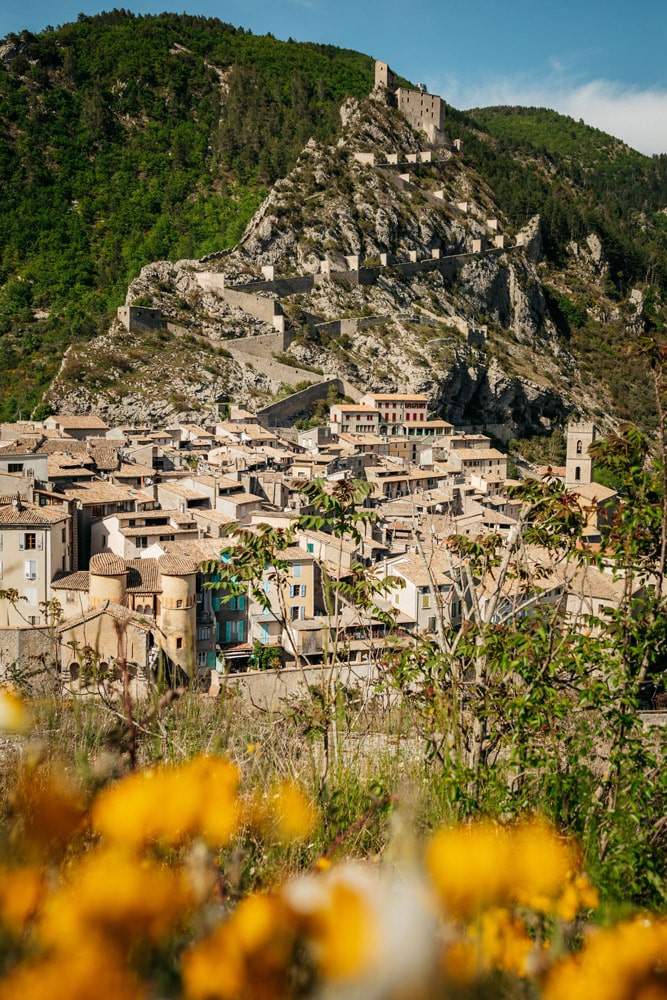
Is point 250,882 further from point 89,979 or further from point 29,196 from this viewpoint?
point 29,196

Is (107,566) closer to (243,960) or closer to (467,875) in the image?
(467,875)

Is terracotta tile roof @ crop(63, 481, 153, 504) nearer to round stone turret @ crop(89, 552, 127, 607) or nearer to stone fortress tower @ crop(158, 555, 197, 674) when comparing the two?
round stone turret @ crop(89, 552, 127, 607)

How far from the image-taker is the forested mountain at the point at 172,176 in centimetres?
7462

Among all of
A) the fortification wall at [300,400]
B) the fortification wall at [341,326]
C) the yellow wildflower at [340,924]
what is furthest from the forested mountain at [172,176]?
the yellow wildflower at [340,924]

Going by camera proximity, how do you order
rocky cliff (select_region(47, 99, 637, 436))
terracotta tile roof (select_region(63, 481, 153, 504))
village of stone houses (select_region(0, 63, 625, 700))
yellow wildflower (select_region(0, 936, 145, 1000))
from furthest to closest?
1. rocky cliff (select_region(47, 99, 637, 436))
2. terracotta tile roof (select_region(63, 481, 153, 504))
3. village of stone houses (select_region(0, 63, 625, 700))
4. yellow wildflower (select_region(0, 936, 145, 1000))

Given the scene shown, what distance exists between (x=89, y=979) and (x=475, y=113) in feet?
631

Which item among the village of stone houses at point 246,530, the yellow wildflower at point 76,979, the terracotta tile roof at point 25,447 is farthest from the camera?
the terracotta tile roof at point 25,447

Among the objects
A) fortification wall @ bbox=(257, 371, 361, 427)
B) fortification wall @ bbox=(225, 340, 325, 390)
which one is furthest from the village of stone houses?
fortification wall @ bbox=(225, 340, 325, 390)

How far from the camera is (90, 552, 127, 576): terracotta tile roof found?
1747cm

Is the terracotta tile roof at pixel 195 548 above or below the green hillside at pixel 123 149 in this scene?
below

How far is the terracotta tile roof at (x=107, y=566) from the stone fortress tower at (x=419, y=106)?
8940 centimetres

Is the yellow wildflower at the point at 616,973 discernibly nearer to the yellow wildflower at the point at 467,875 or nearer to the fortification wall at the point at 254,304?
the yellow wildflower at the point at 467,875

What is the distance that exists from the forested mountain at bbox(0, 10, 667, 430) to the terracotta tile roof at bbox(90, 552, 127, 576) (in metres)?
42.0

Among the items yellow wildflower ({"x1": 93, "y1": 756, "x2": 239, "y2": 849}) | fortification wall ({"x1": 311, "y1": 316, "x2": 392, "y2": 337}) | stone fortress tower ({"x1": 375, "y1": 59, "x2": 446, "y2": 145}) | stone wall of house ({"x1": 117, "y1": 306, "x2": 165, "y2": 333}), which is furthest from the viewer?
stone fortress tower ({"x1": 375, "y1": 59, "x2": 446, "y2": 145})
